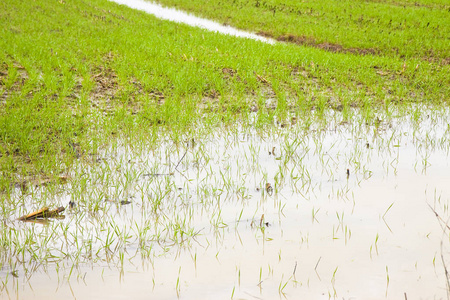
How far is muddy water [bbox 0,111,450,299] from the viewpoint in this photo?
94.3 inches

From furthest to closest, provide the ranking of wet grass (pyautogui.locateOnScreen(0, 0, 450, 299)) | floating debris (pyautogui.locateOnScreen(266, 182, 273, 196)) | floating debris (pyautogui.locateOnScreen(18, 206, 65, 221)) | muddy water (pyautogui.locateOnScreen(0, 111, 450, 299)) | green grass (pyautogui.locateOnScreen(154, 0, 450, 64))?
green grass (pyautogui.locateOnScreen(154, 0, 450, 64))
floating debris (pyautogui.locateOnScreen(266, 182, 273, 196))
floating debris (pyautogui.locateOnScreen(18, 206, 65, 221))
wet grass (pyautogui.locateOnScreen(0, 0, 450, 299))
muddy water (pyautogui.locateOnScreen(0, 111, 450, 299))

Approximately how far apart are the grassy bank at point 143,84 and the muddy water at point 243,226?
2.36 ft

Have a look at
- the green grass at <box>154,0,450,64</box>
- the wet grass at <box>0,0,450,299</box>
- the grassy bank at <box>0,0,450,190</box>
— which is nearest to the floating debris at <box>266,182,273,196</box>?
the wet grass at <box>0,0,450,299</box>

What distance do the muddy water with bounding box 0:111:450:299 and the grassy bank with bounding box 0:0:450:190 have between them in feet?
2.36

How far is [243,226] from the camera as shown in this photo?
314 cm

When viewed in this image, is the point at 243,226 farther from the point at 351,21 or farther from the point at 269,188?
the point at 351,21

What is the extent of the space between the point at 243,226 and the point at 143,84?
14.9 ft

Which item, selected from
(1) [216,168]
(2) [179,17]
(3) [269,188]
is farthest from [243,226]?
(2) [179,17]

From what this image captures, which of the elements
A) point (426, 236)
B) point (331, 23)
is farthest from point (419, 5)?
point (426, 236)

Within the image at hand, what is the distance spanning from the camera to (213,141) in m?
5.17

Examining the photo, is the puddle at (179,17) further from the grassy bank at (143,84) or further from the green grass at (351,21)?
the grassy bank at (143,84)

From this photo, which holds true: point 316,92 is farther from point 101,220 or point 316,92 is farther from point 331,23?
point 331,23

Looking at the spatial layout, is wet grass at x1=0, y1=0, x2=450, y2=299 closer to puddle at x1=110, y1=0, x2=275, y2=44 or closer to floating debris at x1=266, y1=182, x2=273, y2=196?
floating debris at x1=266, y1=182, x2=273, y2=196

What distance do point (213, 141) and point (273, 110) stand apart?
5.15 ft
